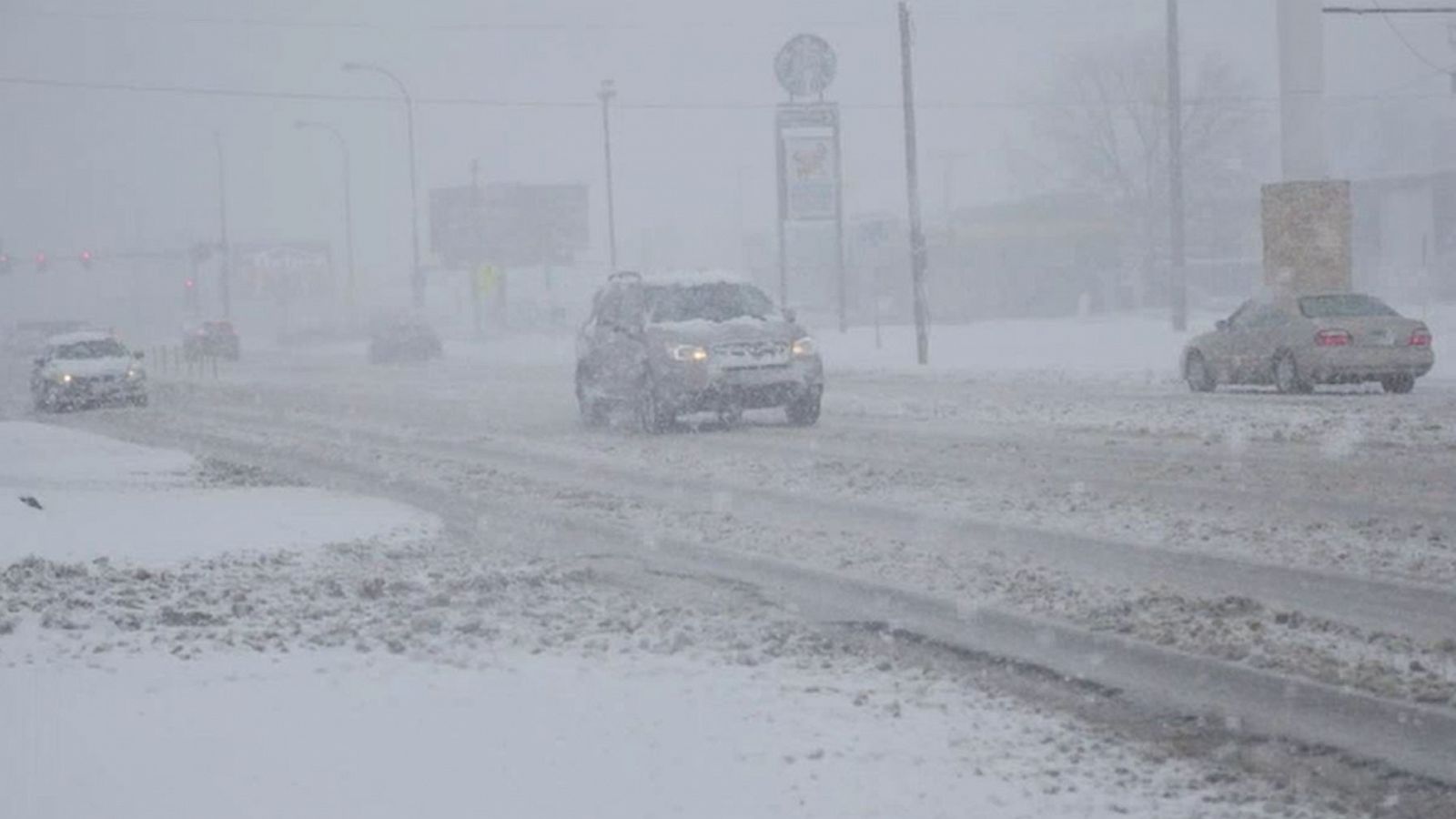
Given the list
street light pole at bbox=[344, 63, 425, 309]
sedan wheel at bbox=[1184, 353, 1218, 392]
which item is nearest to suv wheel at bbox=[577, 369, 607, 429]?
sedan wheel at bbox=[1184, 353, 1218, 392]

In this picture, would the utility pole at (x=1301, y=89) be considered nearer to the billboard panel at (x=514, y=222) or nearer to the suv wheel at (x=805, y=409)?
the suv wheel at (x=805, y=409)

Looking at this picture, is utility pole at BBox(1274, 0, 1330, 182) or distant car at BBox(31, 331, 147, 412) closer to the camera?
utility pole at BBox(1274, 0, 1330, 182)

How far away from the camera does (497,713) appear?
8.92m

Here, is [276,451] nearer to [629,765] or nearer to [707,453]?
[707,453]

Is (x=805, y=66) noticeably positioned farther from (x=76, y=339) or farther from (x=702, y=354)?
(x=702, y=354)

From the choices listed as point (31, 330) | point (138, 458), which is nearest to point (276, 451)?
point (138, 458)

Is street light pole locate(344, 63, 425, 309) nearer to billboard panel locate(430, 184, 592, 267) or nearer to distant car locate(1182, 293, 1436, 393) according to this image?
billboard panel locate(430, 184, 592, 267)

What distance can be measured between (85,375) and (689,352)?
2091cm

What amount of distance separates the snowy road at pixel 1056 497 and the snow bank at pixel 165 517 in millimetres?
937

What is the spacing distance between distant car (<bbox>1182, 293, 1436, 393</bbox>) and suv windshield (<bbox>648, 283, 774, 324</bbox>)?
7.75m

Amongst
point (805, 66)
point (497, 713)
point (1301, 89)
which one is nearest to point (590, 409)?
point (1301, 89)

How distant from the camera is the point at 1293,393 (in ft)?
97.9

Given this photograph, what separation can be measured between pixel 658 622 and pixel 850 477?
8.59 metres

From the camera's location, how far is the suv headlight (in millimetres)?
26125
